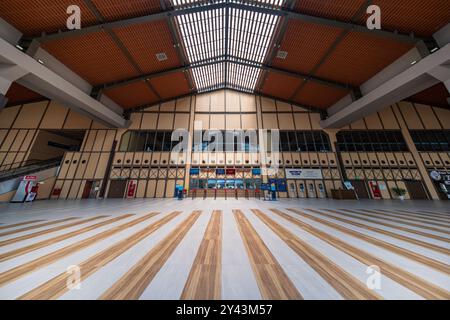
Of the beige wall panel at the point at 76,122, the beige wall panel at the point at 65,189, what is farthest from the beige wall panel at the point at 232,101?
the beige wall panel at the point at 65,189

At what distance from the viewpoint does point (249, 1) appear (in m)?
7.81

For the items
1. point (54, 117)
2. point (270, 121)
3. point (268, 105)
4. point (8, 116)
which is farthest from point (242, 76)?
point (8, 116)

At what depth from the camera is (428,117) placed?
42.8 feet

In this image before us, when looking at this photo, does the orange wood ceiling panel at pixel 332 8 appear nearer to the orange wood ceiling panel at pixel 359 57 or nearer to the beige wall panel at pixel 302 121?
the orange wood ceiling panel at pixel 359 57

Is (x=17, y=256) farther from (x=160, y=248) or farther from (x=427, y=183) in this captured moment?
(x=427, y=183)

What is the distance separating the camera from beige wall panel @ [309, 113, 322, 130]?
13852 millimetres

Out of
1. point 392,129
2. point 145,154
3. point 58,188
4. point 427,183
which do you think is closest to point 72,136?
point 58,188

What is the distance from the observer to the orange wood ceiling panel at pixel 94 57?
7.54 meters

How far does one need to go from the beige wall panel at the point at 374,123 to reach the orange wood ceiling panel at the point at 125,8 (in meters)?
18.0

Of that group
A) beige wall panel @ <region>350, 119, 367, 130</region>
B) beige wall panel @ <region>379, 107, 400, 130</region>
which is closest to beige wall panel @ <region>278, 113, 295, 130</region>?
beige wall panel @ <region>350, 119, 367, 130</region>

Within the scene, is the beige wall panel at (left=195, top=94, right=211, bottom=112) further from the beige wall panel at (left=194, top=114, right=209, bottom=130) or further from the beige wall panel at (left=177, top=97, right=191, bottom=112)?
the beige wall panel at (left=177, top=97, right=191, bottom=112)

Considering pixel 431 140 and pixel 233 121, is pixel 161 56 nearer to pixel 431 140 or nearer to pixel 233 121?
pixel 233 121

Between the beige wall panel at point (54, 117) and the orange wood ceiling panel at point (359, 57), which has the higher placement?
the orange wood ceiling panel at point (359, 57)

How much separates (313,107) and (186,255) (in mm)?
16406
